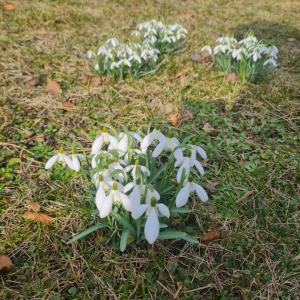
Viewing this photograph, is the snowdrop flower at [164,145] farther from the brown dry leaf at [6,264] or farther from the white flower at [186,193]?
the brown dry leaf at [6,264]

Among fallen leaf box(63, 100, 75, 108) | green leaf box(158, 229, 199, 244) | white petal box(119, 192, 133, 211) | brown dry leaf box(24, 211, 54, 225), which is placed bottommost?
brown dry leaf box(24, 211, 54, 225)

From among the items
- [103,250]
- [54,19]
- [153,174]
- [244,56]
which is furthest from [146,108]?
[54,19]

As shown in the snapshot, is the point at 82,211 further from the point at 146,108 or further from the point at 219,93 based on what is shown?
the point at 219,93

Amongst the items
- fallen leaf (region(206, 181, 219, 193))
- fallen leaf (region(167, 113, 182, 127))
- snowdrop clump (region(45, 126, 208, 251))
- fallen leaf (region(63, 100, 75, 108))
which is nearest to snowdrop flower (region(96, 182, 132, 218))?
snowdrop clump (region(45, 126, 208, 251))

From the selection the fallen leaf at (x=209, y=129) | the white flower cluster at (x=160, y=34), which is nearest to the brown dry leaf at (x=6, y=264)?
the fallen leaf at (x=209, y=129)

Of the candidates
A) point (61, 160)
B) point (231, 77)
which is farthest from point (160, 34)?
point (61, 160)

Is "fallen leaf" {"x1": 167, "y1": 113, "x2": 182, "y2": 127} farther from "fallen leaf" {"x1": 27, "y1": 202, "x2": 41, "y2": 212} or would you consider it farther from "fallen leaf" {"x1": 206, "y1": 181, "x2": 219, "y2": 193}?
"fallen leaf" {"x1": 27, "y1": 202, "x2": 41, "y2": 212}

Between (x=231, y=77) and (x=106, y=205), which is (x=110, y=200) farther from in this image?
(x=231, y=77)
